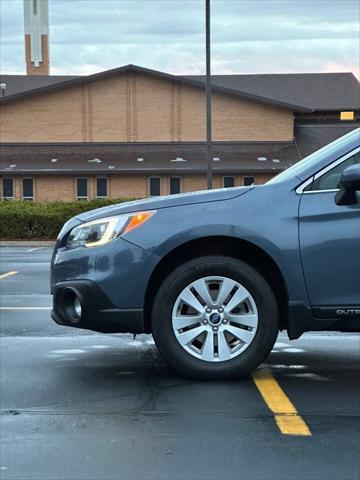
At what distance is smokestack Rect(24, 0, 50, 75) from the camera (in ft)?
290

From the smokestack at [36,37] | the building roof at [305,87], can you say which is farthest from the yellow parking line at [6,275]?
the smokestack at [36,37]

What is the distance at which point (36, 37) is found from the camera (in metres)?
89.4

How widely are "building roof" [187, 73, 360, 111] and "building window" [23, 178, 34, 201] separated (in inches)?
579

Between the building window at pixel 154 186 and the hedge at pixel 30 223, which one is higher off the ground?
the building window at pixel 154 186

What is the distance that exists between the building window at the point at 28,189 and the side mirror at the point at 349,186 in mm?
35449

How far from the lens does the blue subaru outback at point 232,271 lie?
5258 millimetres

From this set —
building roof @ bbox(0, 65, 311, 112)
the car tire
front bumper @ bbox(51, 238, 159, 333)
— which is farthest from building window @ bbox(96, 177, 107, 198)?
the car tire

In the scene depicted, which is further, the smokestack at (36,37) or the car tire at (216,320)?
the smokestack at (36,37)

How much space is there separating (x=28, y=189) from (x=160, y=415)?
1414 inches

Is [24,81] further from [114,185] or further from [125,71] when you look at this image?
[114,185]

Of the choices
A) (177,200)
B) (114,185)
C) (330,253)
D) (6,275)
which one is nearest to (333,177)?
(330,253)

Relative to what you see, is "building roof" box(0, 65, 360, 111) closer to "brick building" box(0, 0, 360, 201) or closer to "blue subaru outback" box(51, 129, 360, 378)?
"brick building" box(0, 0, 360, 201)

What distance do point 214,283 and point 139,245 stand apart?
61 centimetres

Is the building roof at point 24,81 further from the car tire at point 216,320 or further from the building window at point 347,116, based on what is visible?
the car tire at point 216,320
